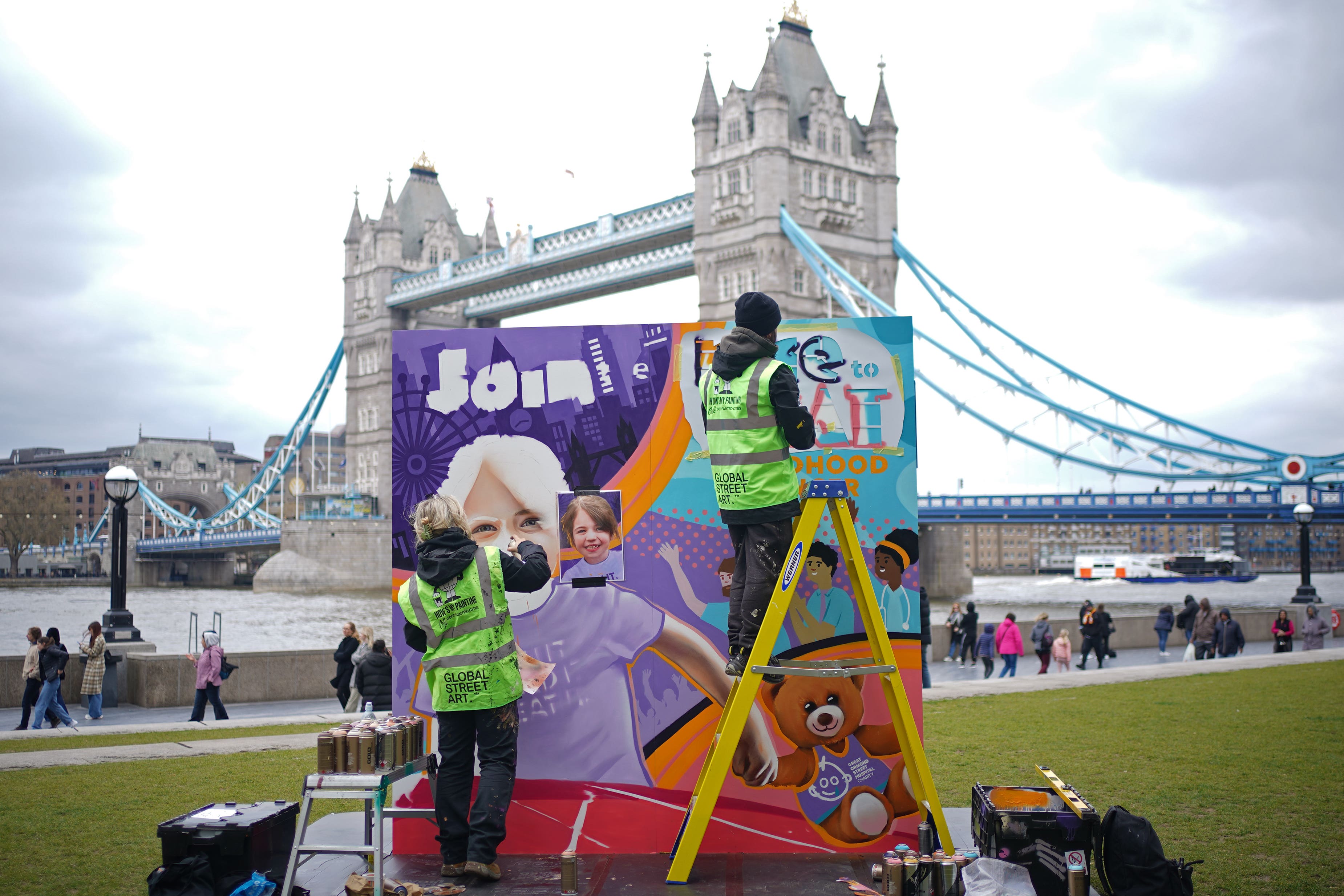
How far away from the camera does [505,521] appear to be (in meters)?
4.92

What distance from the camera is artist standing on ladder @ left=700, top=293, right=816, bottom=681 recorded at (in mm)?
4195

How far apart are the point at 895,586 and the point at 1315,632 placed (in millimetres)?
16002

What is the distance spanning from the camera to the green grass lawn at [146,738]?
885 cm

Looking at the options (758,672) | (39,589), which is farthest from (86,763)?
(39,589)

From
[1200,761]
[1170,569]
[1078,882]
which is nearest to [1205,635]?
[1200,761]

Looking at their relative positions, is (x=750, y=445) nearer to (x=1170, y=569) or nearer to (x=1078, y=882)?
(x=1078, y=882)

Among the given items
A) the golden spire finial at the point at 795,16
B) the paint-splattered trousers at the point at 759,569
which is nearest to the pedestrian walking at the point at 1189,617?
the paint-splattered trousers at the point at 759,569

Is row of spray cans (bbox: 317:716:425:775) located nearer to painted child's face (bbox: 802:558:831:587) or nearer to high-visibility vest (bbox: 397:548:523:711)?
high-visibility vest (bbox: 397:548:523:711)

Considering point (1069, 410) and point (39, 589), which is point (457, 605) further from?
point (39, 589)

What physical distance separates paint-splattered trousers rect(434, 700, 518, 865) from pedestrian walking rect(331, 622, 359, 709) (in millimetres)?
7459

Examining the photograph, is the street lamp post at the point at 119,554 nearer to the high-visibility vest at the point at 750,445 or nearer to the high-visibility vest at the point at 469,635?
the high-visibility vest at the point at 469,635

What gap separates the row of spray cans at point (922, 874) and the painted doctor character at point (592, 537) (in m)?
1.60

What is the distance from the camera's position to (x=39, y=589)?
221ft

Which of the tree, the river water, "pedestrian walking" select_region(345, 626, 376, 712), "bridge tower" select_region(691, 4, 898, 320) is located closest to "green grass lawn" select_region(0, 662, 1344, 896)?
"pedestrian walking" select_region(345, 626, 376, 712)
